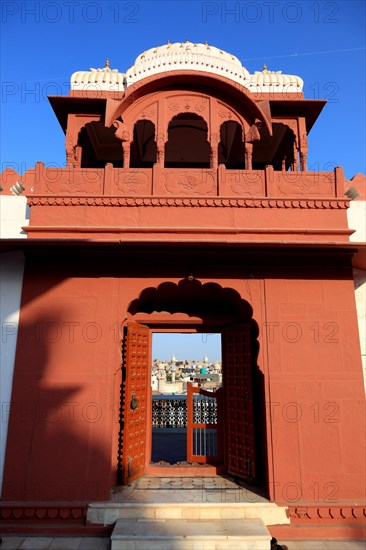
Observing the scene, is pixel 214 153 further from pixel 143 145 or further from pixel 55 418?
pixel 55 418

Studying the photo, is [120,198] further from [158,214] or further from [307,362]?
[307,362]

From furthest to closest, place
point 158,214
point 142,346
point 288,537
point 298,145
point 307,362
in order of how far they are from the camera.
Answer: point 298,145, point 142,346, point 158,214, point 307,362, point 288,537

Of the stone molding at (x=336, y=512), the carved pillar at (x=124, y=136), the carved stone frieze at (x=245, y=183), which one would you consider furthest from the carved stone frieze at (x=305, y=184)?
the stone molding at (x=336, y=512)

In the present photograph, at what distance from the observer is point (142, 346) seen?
19.2ft

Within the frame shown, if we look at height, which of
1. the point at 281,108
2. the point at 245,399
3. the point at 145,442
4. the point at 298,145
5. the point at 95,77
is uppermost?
the point at 95,77

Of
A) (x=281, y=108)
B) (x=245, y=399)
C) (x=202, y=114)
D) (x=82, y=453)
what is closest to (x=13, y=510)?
(x=82, y=453)

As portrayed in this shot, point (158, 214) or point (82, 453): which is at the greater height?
point (158, 214)

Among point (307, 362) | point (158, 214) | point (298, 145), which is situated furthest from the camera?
point (298, 145)

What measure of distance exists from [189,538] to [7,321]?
342cm

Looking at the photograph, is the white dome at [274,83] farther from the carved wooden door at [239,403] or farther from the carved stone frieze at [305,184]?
the carved wooden door at [239,403]

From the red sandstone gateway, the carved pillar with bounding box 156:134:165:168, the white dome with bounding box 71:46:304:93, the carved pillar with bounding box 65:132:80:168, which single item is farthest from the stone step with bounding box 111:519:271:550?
the white dome with bounding box 71:46:304:93

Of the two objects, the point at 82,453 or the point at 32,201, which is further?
the point at 32,201

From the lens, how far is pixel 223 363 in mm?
6117

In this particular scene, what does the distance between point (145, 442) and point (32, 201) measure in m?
4.04
